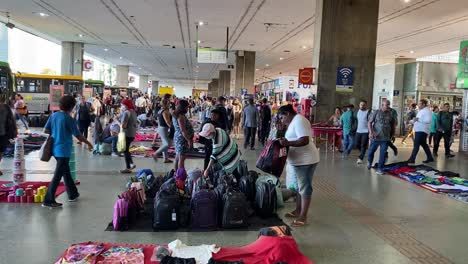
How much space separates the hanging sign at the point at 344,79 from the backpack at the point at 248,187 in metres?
8.03

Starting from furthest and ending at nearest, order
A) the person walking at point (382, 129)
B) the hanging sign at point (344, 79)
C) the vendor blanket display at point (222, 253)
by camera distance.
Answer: the hanging sign at point (344, 79) → the person walking at point (382, 129) → the vendor blanket display at point (222, 253)

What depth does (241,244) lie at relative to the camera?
511 centimetres

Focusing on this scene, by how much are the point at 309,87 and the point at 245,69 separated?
14.2 m

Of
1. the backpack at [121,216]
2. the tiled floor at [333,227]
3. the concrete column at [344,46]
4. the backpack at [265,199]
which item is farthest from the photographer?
the concrete column at [344,46]

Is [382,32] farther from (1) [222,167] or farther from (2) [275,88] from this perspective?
(1) [222,167]

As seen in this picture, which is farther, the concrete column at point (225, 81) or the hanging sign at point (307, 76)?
the concrete column at point (225, 81)

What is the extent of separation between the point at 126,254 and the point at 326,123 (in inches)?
420

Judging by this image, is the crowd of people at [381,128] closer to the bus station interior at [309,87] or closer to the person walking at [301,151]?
the bus station interior at [309,87]

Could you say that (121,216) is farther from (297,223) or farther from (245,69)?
(245,69)

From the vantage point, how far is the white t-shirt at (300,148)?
222 inches

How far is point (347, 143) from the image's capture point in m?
13.4

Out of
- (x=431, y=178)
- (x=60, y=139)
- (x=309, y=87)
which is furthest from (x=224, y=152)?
(x=309, y=87)

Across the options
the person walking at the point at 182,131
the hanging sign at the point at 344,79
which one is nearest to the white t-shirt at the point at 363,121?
the hanging sign at the point at 344,79

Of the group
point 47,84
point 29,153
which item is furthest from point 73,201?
point 47,84
